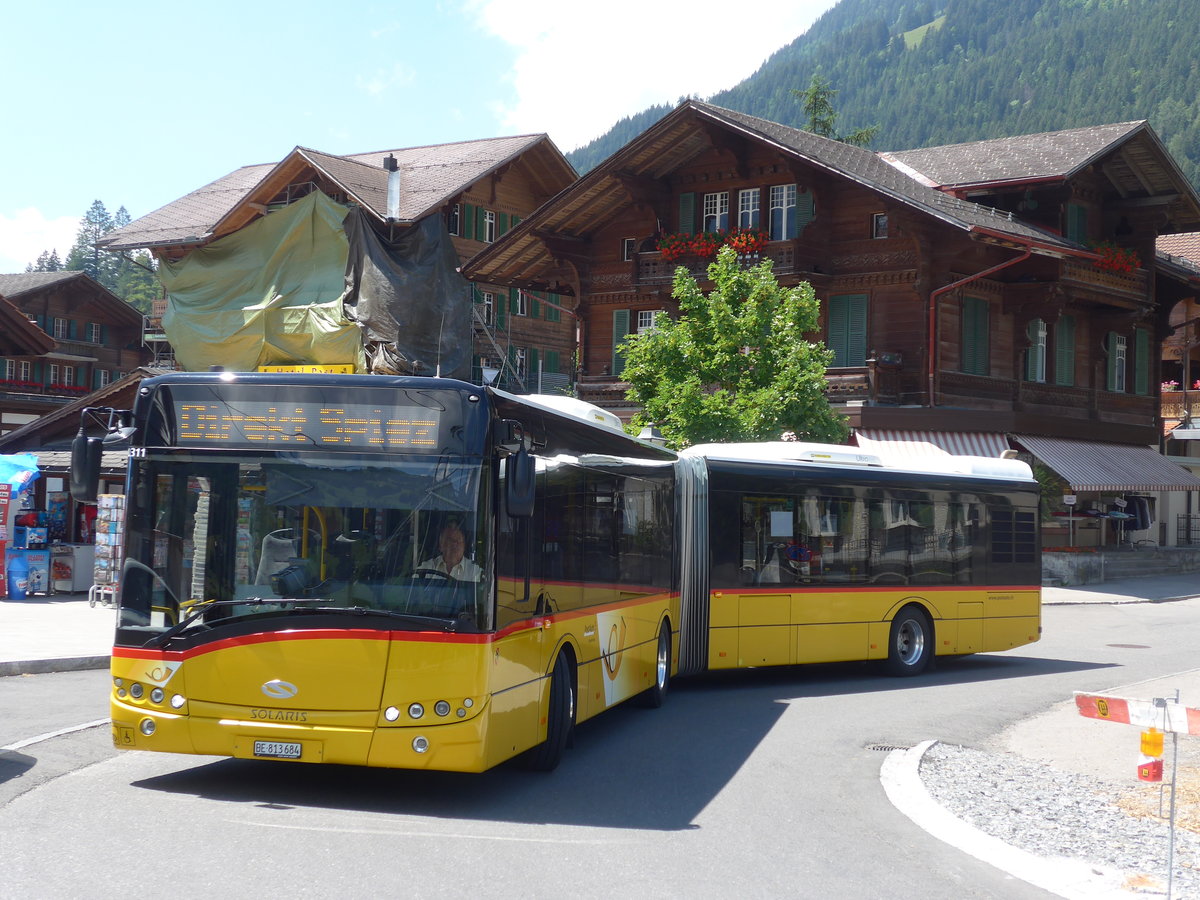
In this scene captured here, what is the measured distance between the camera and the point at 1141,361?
44.8 m

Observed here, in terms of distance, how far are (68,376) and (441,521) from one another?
6145 centimetres

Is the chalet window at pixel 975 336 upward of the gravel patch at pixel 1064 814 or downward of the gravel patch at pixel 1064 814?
upward

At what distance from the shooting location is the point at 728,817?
29.7ft

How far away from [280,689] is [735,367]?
67.5 ft

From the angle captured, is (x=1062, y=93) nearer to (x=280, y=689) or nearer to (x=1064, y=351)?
(x=1064, y=351)

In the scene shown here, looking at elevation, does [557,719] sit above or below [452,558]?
below

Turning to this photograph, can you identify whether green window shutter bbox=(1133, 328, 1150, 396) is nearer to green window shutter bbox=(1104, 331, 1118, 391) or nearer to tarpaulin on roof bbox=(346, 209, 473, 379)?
green window shutter bbox=(1104, 331, 1118, 391)

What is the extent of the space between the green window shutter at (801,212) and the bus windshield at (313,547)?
2940cm

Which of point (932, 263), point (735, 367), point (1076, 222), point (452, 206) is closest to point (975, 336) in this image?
point (932, 263)

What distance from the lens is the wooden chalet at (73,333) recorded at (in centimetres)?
6222

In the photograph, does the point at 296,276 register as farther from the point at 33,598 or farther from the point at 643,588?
the point at 643,588

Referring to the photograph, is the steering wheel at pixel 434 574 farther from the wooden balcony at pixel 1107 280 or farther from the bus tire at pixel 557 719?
the wooden balcony at pixel 1107 280

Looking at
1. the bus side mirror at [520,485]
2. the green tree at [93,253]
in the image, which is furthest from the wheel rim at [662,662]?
the green tree at [93,253]

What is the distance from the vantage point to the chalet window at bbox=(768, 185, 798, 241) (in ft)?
122
